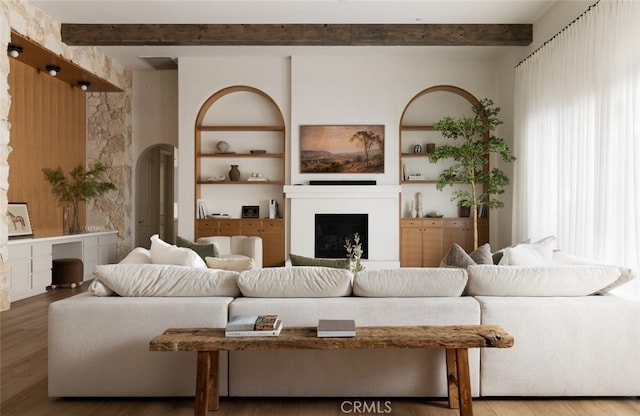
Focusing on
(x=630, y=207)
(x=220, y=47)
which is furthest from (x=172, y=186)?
(x=630, y=207)

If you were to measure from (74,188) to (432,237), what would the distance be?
219 inches

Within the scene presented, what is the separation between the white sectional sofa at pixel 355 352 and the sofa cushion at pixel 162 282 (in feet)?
0.28

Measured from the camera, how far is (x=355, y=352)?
2.80 meters

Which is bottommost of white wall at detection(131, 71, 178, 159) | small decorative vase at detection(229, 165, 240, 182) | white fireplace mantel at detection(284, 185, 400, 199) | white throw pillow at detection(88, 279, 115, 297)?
white throw pillow at detection(88, 279, 115, 297)

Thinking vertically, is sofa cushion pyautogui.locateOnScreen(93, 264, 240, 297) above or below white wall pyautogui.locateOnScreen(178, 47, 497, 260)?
below

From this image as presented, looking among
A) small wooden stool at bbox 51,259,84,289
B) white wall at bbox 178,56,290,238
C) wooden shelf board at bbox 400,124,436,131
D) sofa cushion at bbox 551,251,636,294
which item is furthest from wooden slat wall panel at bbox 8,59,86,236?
sofa cushion at bbox 551,251,636,294

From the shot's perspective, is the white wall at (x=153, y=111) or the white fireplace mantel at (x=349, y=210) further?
the white wall at (x=153, y=111)

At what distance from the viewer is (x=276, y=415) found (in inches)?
105

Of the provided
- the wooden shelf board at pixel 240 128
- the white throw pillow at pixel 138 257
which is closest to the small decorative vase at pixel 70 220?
the wooden shelf board at pixel 240 128

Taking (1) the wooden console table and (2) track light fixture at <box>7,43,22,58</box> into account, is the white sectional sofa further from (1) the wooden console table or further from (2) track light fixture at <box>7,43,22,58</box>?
(2) track light fixture at <box>7,43,22,58</box>

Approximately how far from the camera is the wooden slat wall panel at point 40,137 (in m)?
6.60

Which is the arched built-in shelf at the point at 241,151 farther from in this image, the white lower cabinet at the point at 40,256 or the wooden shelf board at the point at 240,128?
the white lower cabinet at the point at 40,256

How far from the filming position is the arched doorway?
935 centimetres

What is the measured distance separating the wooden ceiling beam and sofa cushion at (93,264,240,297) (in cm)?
474
